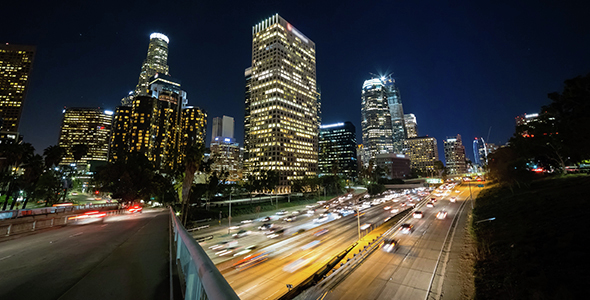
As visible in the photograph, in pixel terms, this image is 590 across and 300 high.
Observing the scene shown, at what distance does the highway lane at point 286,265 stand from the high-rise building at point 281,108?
105 meters

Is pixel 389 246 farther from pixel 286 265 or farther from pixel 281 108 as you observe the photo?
pixel 281 108

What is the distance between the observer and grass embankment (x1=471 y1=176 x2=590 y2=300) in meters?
17.1

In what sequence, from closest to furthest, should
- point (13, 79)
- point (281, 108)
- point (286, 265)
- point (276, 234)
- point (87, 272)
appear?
1. point (87, 272)
2. point (286, 265)
3. point (276, 234)
4. point (281, 108)
5. point (13, 79)

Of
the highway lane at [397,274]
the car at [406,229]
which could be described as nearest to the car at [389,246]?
the highway lane at [397,274]

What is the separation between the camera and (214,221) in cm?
5922

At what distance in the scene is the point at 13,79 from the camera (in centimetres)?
16438

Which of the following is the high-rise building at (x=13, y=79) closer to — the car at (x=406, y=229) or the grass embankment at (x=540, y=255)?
the car at (x=406, y=229)

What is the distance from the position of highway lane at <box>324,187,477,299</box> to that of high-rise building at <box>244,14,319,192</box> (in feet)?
369

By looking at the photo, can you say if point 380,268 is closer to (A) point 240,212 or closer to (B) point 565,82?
(B) point 565,82

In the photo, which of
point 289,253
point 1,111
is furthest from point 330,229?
point 1,111

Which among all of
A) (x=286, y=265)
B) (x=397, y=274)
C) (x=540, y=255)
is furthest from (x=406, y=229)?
(x=286, y=265)

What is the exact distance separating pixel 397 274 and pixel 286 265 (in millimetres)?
13077

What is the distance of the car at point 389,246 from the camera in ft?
106

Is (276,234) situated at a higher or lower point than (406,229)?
lower
